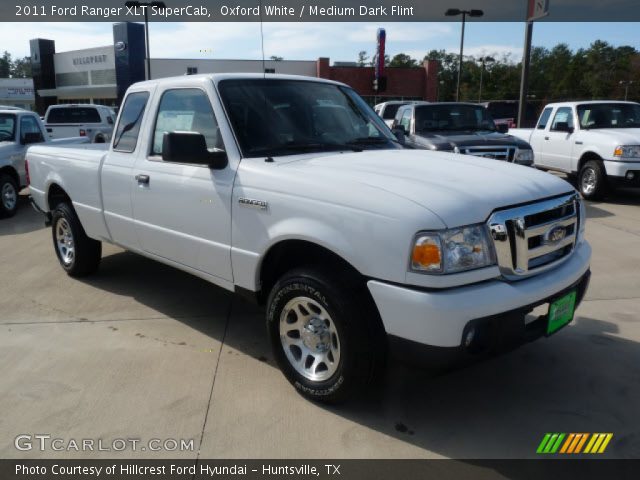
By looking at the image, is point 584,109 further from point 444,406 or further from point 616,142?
point 444,406

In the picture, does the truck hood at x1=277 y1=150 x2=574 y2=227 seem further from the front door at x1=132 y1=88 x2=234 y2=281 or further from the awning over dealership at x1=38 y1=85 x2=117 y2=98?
the awning over dealership at x1=38 y1=85 x2=117 y2=98

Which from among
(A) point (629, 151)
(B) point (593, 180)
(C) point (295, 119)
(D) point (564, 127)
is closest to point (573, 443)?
(C) point (295, 119)

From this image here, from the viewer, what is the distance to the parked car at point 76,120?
16.2 metres

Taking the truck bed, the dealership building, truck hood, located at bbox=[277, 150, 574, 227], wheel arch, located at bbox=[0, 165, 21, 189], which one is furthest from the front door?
the dealership building

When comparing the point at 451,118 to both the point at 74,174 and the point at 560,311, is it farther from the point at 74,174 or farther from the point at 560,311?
the point at 560,311

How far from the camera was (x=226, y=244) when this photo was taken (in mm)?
3689

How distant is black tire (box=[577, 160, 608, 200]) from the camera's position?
9.92 metres

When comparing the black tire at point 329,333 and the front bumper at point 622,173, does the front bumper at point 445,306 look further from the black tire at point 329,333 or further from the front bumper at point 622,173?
the front bumper at point 622,173

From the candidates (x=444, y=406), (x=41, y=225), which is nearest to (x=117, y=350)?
(x=444, y=406)

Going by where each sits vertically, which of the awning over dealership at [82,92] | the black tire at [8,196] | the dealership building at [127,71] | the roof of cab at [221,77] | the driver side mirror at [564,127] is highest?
the dealership building at [127,71]

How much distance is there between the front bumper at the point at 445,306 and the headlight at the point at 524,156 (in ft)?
21.0

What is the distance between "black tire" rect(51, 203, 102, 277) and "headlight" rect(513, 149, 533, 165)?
6.38 metres

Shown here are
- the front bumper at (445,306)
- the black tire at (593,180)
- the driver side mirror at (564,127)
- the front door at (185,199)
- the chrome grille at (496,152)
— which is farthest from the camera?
the driver side mirror at (564,127)

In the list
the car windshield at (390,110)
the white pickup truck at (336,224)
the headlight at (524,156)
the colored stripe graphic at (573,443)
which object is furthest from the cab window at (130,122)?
the car windshield at (390,110)
